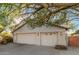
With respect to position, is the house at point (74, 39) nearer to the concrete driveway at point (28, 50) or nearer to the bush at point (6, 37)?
the concrete driveway at point (28, 50)

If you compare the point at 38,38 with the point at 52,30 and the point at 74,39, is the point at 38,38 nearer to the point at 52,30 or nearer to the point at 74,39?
the point at 52,30

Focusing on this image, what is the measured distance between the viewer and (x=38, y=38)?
238 centimetres

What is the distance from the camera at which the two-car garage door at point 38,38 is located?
2336mm

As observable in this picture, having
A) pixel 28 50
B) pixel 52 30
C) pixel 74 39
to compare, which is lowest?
pixel 28 50

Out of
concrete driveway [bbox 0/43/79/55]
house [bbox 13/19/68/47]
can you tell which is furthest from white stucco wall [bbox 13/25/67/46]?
concrete driveway [bbox 0/43/79/55]

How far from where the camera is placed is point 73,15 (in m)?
2.38

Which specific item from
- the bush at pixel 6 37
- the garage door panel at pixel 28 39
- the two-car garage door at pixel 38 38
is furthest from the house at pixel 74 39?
the bush at pixel 6 37

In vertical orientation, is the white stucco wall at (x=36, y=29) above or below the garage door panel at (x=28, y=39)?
above

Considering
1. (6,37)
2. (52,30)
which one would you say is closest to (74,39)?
(52,30)

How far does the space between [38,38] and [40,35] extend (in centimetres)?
5
